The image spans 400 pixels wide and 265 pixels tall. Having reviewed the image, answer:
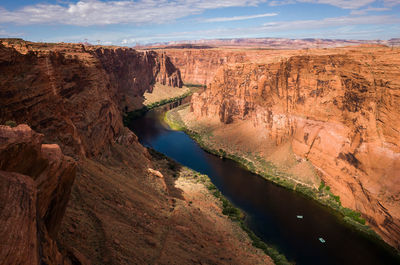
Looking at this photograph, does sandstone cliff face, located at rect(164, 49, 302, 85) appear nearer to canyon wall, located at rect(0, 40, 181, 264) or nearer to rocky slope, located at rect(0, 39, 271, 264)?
rocky slope, located at rect(0, 39, 271, 264)

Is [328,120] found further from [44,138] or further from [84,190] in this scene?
[44,138]

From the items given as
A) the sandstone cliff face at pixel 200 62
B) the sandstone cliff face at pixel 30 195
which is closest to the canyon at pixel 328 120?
the sandstone cliff face at pixel 30 195

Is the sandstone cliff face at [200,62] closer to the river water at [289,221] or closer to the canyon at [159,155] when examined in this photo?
the canyon at [159,155]

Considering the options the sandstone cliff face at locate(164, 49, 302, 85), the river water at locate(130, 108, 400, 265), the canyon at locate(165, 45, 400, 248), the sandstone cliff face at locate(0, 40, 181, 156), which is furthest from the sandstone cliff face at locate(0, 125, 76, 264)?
the sandstone cliff face at locate(164, 49, 302, 85)

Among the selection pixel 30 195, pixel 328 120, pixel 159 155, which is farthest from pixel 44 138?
pixel 328 120

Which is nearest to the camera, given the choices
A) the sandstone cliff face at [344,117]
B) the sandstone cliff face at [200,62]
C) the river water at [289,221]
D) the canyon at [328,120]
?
the river water at [289,221]

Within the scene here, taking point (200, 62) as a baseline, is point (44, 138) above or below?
below

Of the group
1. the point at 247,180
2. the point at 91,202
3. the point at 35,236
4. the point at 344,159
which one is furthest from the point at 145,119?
the point at 35,236

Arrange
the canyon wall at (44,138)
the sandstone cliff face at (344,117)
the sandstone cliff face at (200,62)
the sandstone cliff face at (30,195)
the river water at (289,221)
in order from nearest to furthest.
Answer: the sandstone cliff face at (30,195)
the canyon wall at (44,138)
the river water at (289,221)
the sandstone cliff face at (344,117)
the sandstone cliff face at (200,62)
